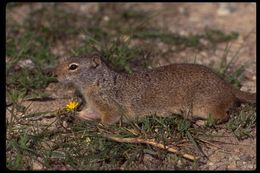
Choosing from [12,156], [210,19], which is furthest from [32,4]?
[12,156]

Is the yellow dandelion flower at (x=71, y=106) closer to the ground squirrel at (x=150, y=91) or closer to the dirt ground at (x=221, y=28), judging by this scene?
the ground squirrel at (x=150, y=91)

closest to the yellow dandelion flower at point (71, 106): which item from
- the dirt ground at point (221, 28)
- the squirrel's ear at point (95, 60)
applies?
the dirt ground at point (221, 28)

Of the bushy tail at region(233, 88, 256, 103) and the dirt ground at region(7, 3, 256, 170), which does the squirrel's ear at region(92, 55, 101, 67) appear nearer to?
the dirt ground at region(7, 3, 256, 170)

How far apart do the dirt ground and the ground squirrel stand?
38cm

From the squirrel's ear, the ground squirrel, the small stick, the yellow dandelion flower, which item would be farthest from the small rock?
the squirrel's ear

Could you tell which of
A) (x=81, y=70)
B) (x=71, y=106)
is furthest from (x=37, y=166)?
(x=81, y=70)

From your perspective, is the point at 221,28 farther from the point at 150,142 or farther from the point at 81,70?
the point at 150,142

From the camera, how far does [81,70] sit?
18.9 feet

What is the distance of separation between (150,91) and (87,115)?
27.7 inches

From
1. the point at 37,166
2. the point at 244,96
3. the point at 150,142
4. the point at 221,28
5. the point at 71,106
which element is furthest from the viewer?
the point at 221,28

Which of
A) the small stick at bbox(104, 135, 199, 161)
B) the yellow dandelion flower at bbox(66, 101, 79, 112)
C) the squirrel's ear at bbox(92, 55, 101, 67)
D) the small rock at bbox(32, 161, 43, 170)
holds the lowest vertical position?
the small rock at bbox(32, 161, 43, 170)

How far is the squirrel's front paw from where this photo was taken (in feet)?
19.0

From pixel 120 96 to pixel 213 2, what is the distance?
3.67 metres

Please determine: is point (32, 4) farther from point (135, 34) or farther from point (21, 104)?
point (21, 104)
